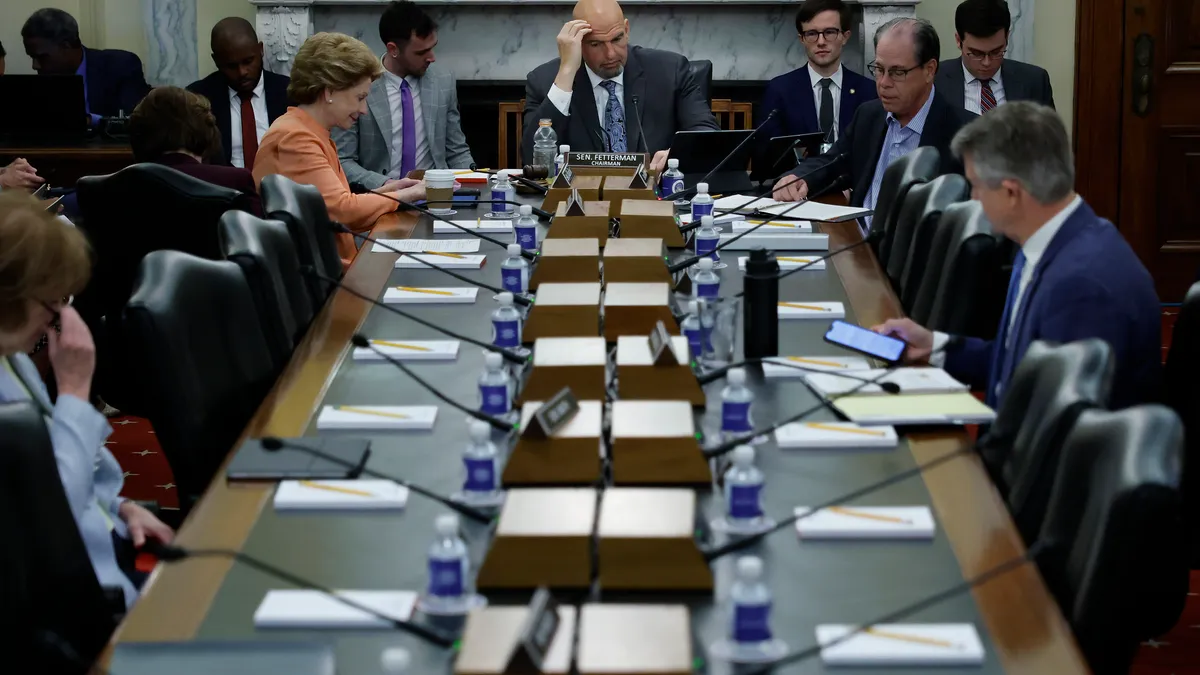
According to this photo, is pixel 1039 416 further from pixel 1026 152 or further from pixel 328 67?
pixel 328 67

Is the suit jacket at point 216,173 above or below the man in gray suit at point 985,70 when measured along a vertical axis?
below

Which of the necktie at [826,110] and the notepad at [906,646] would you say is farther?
the necktie at [826,110]

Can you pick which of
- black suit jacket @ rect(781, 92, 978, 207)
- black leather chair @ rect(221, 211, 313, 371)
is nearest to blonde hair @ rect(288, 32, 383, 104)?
black leather chair @ rect(221, 211, 313, 371)

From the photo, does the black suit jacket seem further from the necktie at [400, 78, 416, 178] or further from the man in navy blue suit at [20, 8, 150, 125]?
the man in navy blue suit at [20, 8, 150, 125]

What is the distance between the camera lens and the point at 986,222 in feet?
10.3

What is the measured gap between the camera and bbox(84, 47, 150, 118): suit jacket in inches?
265

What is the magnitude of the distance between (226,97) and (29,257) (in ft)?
14.6

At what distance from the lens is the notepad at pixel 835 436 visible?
2.21 meters

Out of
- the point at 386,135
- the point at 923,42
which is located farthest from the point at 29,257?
the point at 386,135

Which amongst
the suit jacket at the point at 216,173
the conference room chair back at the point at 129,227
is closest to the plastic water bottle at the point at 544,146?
the suit jacket at the point at 216,173

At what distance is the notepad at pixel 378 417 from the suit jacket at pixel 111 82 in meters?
4.81

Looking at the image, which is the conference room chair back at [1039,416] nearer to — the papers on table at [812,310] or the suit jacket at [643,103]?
the papers on table at [812,310]

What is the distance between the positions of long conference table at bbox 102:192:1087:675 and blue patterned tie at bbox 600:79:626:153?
3.04 meters

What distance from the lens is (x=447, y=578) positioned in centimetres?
167
